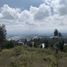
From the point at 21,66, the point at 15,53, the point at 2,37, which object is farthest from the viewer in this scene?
the point at 2,37

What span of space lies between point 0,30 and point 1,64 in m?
35.5

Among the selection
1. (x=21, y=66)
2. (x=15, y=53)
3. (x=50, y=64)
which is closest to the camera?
(x=21, y=66)

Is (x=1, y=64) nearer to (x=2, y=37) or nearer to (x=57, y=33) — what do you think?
(x=2, y=37)

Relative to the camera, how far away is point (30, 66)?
1085 cm

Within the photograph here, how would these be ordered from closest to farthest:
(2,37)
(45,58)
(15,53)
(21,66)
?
(21,66)
(45,58)
(15,53)
(2,37)

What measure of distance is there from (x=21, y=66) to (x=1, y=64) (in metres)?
1.61

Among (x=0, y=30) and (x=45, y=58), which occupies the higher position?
(x=0, y=30)

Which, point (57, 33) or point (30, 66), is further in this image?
point (57, 33)

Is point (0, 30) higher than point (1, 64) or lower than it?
higher

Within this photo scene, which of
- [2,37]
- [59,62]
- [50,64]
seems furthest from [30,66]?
[2,37]

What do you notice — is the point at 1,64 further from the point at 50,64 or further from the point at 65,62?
the point at 65,62

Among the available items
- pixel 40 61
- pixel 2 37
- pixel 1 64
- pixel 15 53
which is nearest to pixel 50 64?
pixel 40 61

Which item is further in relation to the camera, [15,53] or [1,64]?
[15,53]

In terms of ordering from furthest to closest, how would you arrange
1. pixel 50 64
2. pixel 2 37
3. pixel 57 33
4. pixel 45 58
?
pixel 57 33 → pixel 2 37 → pixel 45 58 → pixel 50 64
